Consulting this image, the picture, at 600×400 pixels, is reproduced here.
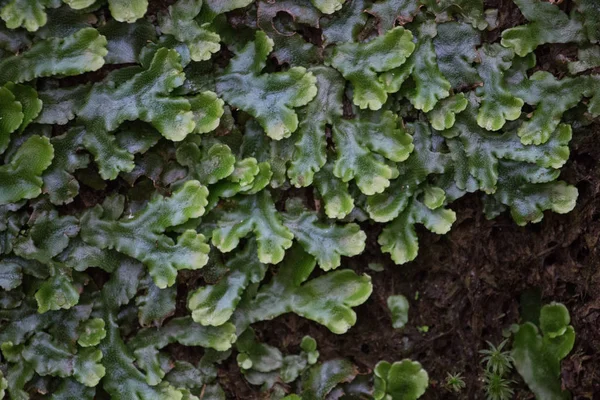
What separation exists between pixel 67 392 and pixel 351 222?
113 cm

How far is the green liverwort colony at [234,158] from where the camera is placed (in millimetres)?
2137

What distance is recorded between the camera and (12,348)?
222cm

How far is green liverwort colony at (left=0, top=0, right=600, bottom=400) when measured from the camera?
7.01 feet

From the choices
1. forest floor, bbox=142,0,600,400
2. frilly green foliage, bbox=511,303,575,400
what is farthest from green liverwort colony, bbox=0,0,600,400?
frilly green foliage, bbox=511,303,575,400

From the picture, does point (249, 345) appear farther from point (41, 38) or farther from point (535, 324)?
point (41, 38)

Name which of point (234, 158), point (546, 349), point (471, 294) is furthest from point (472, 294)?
point (234, 158)

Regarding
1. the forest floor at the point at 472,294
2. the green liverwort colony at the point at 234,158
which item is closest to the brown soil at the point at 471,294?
the forest floor at the point at 472,294

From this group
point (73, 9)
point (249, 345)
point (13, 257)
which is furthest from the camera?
point (249, 345)

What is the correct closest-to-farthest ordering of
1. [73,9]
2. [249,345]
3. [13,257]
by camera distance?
[73,9] → [13,257] → [249,345]

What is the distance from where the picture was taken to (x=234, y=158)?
2.19 meters

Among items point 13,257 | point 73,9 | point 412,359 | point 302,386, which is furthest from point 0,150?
point 412,359

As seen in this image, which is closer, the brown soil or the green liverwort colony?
the green liverwort colony

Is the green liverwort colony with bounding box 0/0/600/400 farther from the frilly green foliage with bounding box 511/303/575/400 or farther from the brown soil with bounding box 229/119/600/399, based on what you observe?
the frilly green foliage with bounding box 511/303/575/400

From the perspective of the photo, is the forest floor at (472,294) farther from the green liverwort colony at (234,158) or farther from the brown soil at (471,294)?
the green liverwort colony at (234,158)
